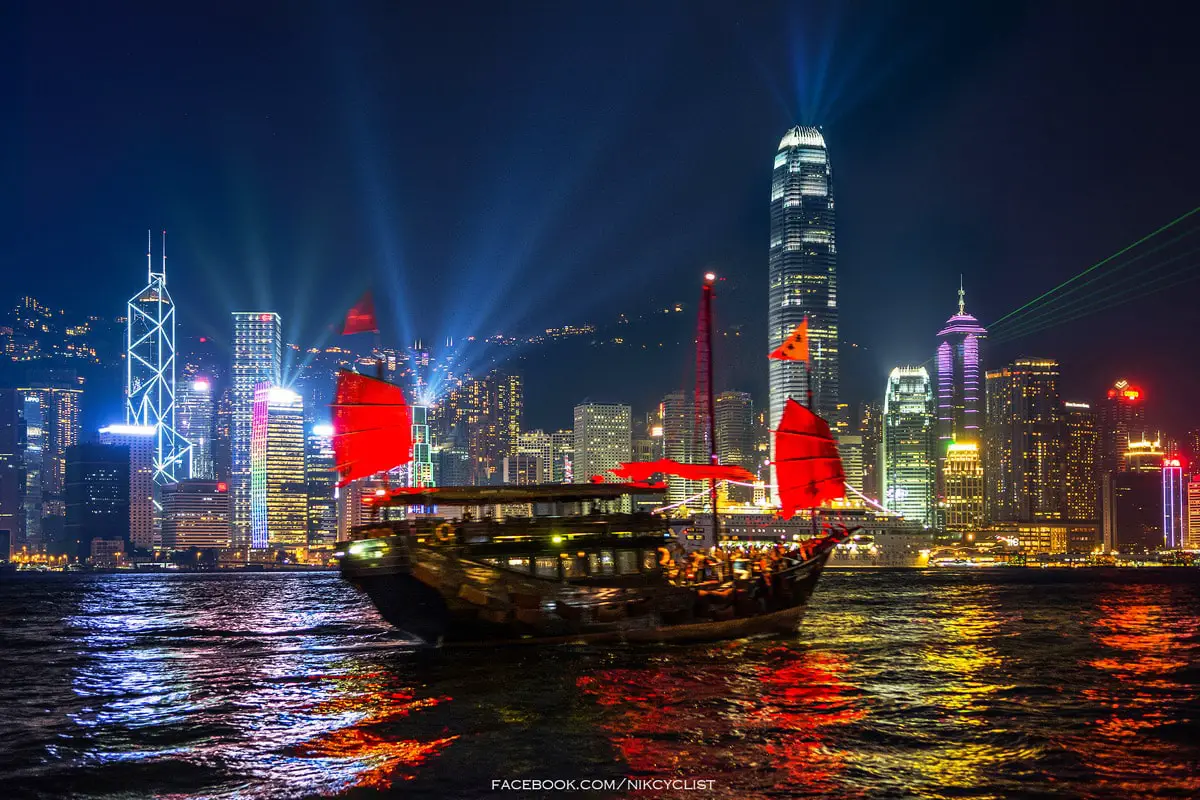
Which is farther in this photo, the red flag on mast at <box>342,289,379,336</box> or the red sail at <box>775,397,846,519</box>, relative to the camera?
the red sail at <box>775,397,846,519</box>

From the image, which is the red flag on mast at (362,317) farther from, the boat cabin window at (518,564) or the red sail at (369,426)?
the boat cabin window at (518,564)

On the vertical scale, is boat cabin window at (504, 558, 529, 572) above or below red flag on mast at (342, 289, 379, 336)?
below

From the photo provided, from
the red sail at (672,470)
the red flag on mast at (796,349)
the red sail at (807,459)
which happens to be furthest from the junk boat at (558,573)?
the red sail at (807,459)

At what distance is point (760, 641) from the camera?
45469mm

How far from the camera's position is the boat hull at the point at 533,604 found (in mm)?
38594

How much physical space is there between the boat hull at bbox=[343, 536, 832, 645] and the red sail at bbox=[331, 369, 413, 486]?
35.0 ft

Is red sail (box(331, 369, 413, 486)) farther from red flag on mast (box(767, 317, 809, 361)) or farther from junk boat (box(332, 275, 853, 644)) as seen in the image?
red flag on mast (box(767, 317, 809, 361))

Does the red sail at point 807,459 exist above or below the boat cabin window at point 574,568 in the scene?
above

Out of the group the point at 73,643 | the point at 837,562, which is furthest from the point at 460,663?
the point at 837,562

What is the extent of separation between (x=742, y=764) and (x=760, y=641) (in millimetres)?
22641

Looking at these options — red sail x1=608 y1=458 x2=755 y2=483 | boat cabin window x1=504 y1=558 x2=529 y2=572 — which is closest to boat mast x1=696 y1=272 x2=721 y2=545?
red sail x1=608 y1=458 x2=755 y2=483

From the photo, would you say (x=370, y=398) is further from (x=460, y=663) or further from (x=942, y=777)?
(x=942, y=777)

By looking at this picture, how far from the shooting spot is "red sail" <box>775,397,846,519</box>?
62469mm

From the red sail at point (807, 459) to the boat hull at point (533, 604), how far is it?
57.2ft
